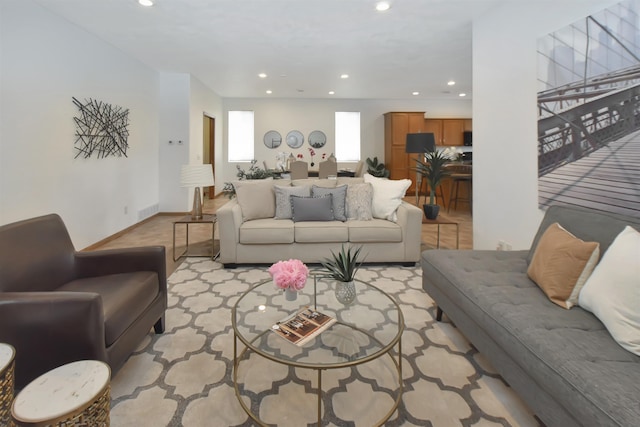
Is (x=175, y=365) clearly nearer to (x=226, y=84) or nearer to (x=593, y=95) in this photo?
(x=593, y=95)

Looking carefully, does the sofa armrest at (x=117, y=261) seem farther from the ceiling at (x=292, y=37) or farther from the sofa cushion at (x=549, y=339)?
the ceiling at (x=292, y=37)

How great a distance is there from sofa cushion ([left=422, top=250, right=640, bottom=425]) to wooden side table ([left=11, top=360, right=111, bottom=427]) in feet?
4.98

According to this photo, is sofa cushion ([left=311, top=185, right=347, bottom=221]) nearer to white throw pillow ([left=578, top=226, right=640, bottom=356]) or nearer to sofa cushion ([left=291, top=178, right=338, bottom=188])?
sofa cushion ([left=291, top=178, right=338, bottom=188])

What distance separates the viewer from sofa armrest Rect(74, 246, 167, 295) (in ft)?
6.52

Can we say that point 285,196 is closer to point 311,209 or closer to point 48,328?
point 311,209

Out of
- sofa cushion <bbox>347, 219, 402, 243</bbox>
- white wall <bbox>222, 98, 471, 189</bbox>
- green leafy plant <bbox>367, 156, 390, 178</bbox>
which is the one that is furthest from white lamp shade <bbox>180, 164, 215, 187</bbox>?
green leafy plant <bbox>367, 156, 390, 178</bbox>

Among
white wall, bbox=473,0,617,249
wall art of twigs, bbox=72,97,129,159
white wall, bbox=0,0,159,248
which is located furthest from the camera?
wall art of twigs, bbox=72,97,129,159

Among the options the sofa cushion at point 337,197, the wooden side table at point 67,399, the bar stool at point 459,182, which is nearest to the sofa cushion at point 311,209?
the sofa cushion at point 337,197

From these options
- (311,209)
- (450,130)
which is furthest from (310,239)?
(450,130)

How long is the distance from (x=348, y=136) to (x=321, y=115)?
89cm

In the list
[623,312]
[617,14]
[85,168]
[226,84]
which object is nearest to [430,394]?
[623,312]

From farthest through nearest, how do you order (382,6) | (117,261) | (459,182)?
(459,182), (382,6), (117,261)

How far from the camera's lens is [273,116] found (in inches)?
328

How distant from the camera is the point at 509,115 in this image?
2.84 meters
